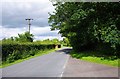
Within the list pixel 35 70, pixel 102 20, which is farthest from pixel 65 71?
pixel 102 20

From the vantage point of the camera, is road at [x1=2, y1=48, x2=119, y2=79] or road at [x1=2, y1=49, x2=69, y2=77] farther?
road at [x1=2, y1=49, x2=69, y2=77]

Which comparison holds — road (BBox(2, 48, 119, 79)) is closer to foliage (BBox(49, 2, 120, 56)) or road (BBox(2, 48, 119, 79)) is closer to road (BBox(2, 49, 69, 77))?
road (BBox(2, 49, 69, 77))

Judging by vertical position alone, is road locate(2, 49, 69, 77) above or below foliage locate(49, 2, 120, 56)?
below

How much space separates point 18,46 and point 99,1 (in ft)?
49.4

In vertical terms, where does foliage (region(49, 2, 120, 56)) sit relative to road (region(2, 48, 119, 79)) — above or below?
above

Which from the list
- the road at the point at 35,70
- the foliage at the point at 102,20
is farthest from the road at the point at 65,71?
the foliage at the point at 102,20

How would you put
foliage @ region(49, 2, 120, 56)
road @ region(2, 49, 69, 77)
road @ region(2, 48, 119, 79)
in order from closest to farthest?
road @ region(2, 48, 119, 79) → road @ region(2, 49, 69, 77) → foliage @ region(49, 2, 120, 56)

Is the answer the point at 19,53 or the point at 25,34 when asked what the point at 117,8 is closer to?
the point at 19,53

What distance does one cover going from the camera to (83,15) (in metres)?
33.1

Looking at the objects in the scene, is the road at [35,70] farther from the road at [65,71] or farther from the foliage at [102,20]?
the foliage at [102,20]

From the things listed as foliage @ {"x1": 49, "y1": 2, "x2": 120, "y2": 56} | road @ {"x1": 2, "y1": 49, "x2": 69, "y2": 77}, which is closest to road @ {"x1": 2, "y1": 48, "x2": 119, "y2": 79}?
road @ {"x1": 2, "y1": 49, "x2": 69, "y2": 77}

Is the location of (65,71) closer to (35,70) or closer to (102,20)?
(35,70)

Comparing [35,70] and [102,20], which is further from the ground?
[102,20]

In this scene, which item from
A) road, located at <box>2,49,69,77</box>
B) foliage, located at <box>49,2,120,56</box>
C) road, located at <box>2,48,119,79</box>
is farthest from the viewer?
foliage, located at <box>49,2,120,56</box>
